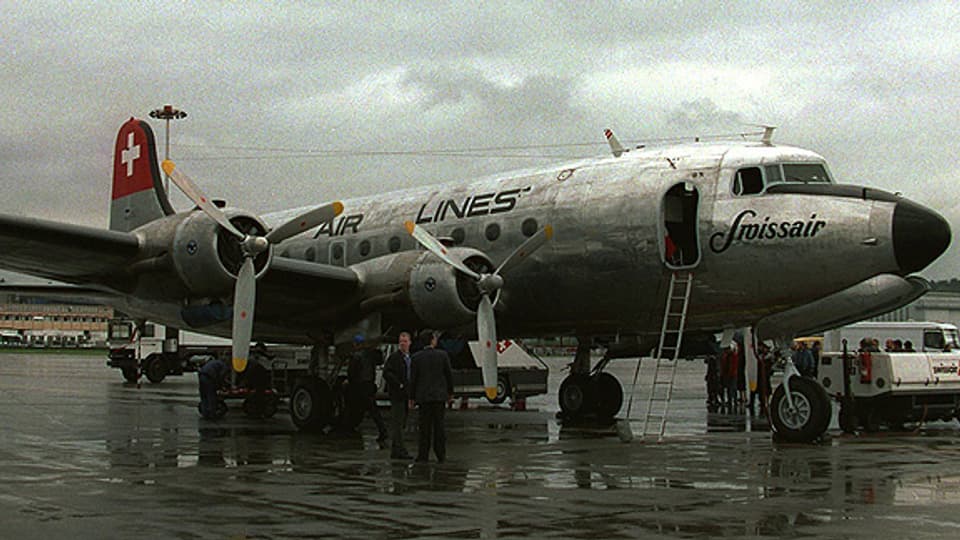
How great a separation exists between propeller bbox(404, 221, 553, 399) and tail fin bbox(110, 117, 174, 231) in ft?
20.2

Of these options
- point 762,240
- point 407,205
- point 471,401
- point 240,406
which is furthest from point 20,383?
point 762,240

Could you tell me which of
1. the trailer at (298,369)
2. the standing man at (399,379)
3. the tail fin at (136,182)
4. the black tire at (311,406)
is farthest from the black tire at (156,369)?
the standing man at (399,379)

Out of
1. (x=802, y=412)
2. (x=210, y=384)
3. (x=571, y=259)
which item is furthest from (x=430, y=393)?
(x=210, y=384)

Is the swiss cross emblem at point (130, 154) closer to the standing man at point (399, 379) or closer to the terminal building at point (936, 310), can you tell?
the standing man at point (399, 379)

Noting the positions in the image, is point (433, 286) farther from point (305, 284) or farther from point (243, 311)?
point (243, 311)

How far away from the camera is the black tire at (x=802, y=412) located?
1377 cm

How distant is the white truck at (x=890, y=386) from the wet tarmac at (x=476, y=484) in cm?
62

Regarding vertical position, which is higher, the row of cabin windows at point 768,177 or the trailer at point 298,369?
the row of cabin windows at point 768,177

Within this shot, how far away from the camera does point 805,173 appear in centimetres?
1444

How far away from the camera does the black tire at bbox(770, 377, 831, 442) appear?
13.8 metres

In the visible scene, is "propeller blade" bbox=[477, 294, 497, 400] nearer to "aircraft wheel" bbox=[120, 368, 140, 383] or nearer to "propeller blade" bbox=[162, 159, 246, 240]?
"propeller blade" bbox=[162, 159, 246, 240]

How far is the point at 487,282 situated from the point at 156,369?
2241 cm

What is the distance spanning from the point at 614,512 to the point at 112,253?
8947 mm

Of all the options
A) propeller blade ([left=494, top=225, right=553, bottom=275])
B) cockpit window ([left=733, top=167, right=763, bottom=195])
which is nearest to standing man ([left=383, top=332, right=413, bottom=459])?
propeller blade ([left=494, top=225, right=553, bottom=275])
